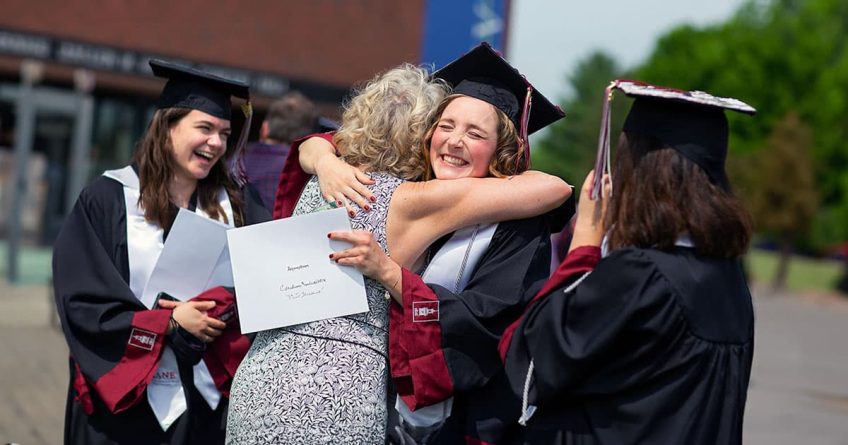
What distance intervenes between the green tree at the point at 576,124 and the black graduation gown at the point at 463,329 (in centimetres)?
5341

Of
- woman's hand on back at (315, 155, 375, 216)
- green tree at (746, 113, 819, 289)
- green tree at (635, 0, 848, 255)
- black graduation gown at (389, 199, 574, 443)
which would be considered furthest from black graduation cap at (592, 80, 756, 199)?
green tree at (635, 0, 848, 255)

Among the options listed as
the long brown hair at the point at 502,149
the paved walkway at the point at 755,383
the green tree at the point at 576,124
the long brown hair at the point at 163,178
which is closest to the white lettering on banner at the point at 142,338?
the long brown hair at the point at 163,178

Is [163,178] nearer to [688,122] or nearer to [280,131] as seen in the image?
[280,131]

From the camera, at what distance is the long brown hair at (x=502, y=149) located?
9.72ft

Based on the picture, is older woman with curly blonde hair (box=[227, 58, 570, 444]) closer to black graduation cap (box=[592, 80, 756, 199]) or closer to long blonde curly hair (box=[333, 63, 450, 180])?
long blonde curly hair (box=[333, 63, 450, 180])

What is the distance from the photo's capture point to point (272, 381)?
276 centimetres

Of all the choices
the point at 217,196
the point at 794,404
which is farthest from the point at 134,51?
the point at 217,196

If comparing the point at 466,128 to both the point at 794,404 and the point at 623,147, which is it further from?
the point at 794,404

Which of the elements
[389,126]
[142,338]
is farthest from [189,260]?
[389,126]

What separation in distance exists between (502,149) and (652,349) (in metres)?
A: 0.83

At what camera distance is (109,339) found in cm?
334

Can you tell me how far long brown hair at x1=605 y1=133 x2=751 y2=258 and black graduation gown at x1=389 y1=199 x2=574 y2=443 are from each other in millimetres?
405

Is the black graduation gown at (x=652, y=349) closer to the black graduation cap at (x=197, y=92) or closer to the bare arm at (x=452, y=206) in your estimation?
the bare arm at (x=452, y=206)

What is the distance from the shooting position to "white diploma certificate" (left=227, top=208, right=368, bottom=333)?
9.18ft
